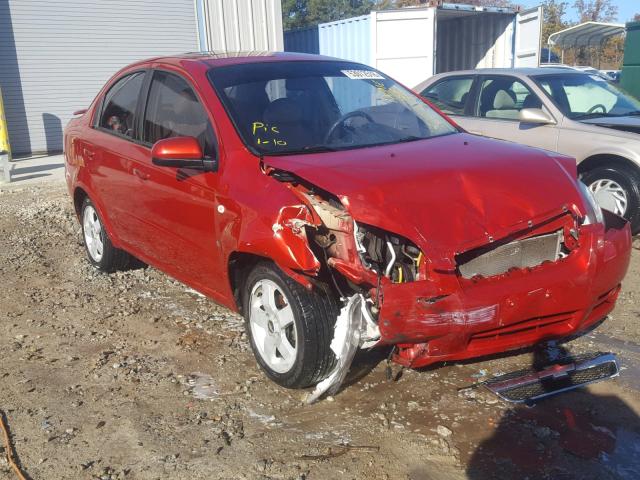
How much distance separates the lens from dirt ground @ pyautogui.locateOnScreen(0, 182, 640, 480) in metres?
2.96

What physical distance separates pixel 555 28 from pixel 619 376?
131 feet

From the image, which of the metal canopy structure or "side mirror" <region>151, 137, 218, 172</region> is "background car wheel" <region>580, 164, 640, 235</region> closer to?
"side mirror" <region>151, 137, 218, 172</region>

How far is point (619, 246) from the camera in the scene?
353 centimetres

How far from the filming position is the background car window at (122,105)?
4.94 meters

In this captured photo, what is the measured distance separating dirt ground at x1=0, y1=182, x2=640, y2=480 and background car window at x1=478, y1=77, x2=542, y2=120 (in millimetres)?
2880

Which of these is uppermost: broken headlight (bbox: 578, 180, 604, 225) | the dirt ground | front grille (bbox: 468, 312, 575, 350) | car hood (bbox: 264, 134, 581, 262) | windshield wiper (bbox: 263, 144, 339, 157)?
windshield wiper (bbox: 263, 144, 339, 157)

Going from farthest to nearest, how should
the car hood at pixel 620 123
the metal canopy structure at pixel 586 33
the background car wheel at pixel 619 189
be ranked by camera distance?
the metal canopy structure at pixel 586 33, the car hood at pixel 620 123, the background car wheel at pixel 619 189

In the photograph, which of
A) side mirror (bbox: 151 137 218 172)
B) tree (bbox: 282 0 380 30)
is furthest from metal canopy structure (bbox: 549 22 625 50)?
side mirror (bbox: 151 137 218 172)

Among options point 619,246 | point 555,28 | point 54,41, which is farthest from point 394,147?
point 555,28

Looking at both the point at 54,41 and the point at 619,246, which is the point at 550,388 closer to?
the point at 619,246

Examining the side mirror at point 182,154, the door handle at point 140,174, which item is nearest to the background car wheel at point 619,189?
the side mirror at point 182,154

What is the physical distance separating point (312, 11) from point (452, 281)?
34546 millimetres

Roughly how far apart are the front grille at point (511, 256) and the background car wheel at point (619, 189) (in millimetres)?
3268

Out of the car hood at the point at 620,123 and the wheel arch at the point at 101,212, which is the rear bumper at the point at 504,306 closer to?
the wheel arch at the point at 101,212
